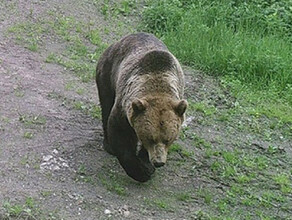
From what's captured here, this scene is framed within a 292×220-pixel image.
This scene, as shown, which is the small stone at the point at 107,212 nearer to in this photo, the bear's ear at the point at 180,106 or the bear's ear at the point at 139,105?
the bear's ear at the point at 139,105

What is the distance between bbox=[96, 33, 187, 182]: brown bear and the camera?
5.05 m

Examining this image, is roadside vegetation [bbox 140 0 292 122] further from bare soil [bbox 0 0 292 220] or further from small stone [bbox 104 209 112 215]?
small stone [bbox 104 209 112 215]

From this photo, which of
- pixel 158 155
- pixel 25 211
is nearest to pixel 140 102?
pixel 158 155

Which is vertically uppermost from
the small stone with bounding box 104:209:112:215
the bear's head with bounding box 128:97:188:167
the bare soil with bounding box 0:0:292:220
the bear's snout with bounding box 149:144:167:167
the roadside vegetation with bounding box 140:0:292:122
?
the bear's head with bounding box 128:97:188:167

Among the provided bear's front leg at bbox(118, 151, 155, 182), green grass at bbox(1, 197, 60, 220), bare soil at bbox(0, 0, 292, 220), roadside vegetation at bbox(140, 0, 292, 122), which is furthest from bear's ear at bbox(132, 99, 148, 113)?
roadside vegetation at bbox(140, 0, 292, 122)

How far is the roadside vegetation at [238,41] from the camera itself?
8586 millimetres

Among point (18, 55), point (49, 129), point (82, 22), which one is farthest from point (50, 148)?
point (82, 22)

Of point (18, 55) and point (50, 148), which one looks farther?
point (18, 55)

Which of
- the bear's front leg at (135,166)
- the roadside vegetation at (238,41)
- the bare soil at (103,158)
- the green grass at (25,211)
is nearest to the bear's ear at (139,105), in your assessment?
the bear's front leg at (135,166)

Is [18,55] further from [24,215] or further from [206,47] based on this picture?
[24,215]

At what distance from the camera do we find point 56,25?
9.45 metres

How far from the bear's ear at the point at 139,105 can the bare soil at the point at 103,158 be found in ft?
2.71

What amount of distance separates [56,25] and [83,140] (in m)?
3.48

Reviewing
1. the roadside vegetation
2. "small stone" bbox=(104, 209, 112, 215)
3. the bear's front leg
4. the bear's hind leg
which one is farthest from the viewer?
the roadside vegetation
